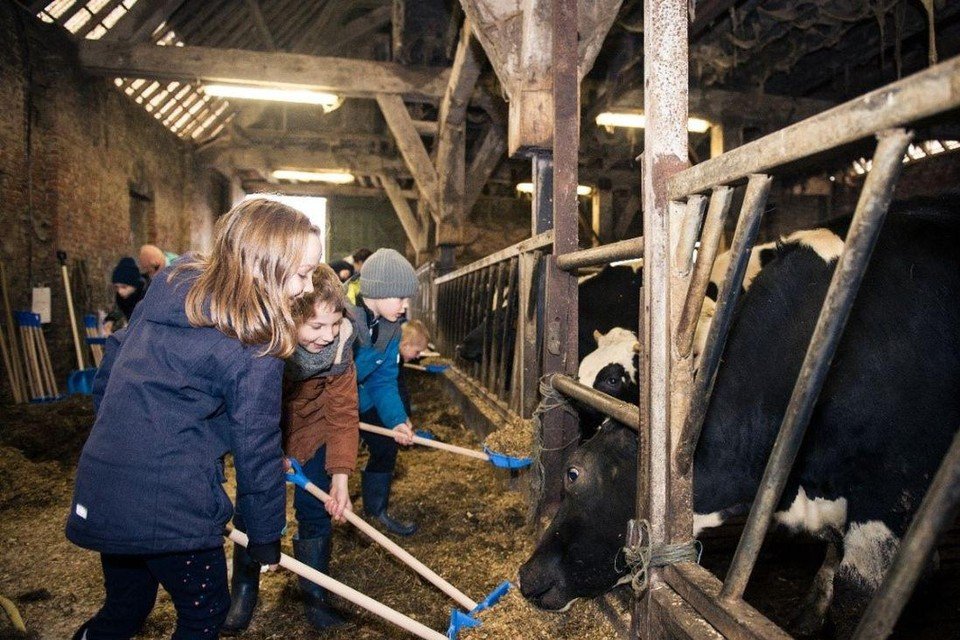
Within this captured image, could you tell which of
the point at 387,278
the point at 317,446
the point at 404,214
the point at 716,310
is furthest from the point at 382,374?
the point at 404,214

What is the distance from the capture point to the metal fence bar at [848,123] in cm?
84

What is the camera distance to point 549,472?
9.80 ft

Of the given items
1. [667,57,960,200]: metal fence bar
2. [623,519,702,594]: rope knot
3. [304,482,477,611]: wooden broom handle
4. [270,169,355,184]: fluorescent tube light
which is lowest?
[304,482,477,611]: wooden broom handle

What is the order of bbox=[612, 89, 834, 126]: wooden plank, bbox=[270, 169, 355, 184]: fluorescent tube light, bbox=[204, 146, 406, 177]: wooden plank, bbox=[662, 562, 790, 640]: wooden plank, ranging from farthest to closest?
bbox=[270, 169, 355, 184]: fluorescent tube light
bbox=[204, 146, 406, 177]: wooden plank
bbox=[612, 89, 834, 126]: wooden plank
bbox=[662, 562, 790, 640]: wooden plank

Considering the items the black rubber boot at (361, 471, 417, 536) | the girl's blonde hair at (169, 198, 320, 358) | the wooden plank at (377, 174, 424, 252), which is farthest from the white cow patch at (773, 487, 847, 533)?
the wooden plank at (377, 174, 424, 252)

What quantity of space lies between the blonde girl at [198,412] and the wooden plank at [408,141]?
6.53m

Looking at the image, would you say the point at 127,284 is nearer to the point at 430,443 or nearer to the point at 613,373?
the point at 430,443

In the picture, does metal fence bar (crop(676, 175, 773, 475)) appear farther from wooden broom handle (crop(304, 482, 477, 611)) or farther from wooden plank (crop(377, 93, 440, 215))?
wooden plank (crop(377, 93, 440, 215))

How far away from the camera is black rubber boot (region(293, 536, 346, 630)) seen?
8.43 ft

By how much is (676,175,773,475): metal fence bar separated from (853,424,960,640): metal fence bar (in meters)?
0.56

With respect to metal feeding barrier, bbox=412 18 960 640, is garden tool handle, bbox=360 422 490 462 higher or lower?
lower

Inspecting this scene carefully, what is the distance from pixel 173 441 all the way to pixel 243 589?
1314mm

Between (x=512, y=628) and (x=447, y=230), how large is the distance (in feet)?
22.9

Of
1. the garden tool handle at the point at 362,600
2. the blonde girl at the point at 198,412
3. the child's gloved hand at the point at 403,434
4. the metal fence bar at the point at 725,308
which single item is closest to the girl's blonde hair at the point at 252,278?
the blonde girl at the point at 198,412
